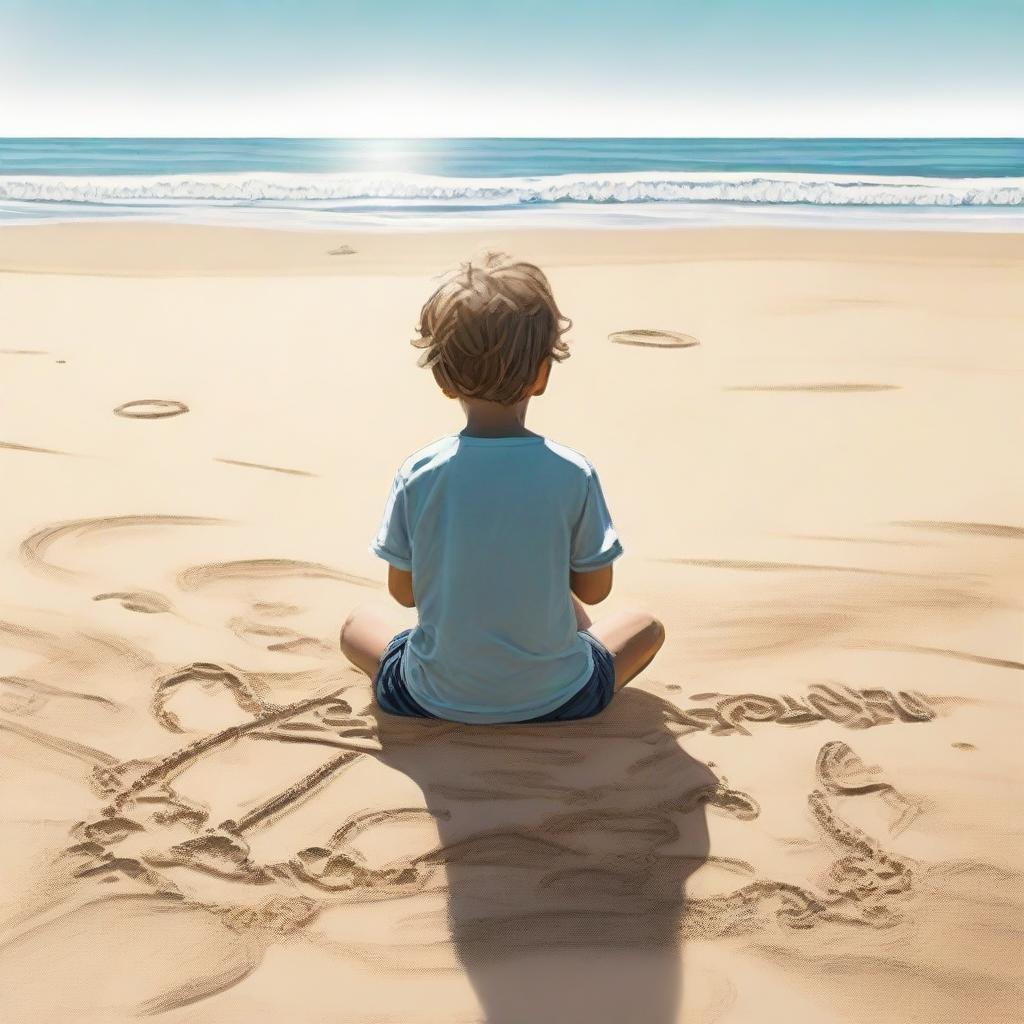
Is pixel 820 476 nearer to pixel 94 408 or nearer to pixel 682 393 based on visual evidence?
pixel 682 393

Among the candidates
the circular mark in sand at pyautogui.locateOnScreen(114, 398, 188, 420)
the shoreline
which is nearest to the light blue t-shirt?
the circular mark in sand at pyautogui.locateOnScreen(114, 398, 188, 420)

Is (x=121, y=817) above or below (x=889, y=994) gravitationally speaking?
above

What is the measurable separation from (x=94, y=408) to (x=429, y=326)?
336cm

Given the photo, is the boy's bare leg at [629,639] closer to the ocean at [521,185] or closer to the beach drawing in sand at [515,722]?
the beach drawing in sand at [515,722]

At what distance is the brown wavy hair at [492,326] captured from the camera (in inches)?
88.4

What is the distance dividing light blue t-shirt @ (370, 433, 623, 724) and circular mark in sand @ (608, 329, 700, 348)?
4297mm

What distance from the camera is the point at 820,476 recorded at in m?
4.43

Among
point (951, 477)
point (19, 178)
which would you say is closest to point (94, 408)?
point (951, 477)

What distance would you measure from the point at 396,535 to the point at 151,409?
3.07m

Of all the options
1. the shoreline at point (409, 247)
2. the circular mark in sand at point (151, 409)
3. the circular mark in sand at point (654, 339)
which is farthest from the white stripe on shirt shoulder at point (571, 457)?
the shoreline at point (409, 247)

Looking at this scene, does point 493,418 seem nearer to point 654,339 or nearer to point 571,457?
point 571,457

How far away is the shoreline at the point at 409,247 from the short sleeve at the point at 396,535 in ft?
25.4

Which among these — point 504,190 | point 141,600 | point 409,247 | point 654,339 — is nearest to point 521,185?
point 504,190

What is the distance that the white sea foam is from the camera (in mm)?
19766
